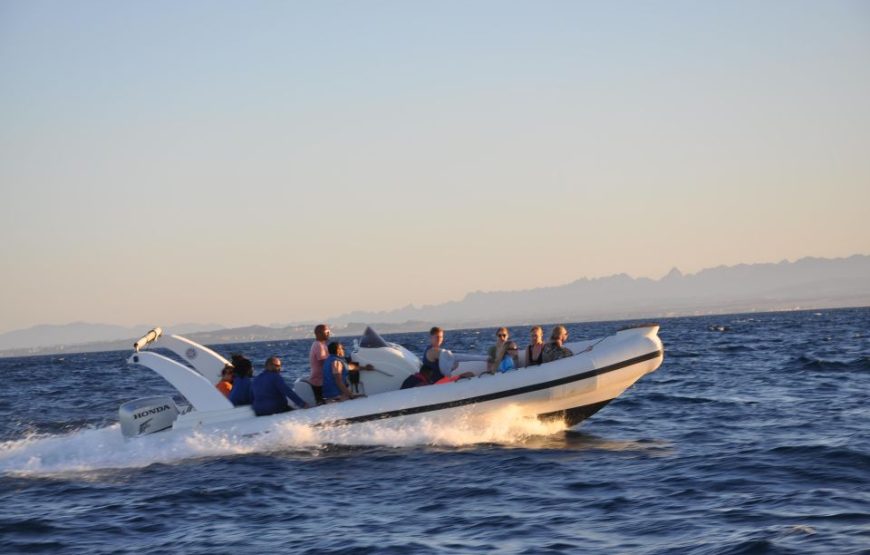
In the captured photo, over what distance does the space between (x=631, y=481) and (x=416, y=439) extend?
347cm

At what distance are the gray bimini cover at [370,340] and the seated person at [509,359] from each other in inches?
66.1

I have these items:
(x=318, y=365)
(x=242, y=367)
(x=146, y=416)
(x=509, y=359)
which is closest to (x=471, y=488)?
(x=509, y=359)

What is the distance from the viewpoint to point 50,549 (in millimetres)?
8688

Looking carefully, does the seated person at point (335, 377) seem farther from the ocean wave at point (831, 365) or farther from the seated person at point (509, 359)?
the ocean wave at point (831, 365)

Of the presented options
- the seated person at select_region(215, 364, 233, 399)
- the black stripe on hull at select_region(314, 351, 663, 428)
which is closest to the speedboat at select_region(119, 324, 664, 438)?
the black stripe on hull at select_region(314, 351, 663, 428)

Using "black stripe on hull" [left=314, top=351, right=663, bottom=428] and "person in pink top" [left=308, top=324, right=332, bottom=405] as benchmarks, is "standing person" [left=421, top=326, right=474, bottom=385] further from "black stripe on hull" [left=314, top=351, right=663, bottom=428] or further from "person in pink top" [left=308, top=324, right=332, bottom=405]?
"person in pink top" [left=308, top=324, right=332, bottom=405]

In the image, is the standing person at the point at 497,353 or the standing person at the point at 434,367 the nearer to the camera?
the standing person at the point at 497,353

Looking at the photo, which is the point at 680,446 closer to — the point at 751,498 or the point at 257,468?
the point at 751,498

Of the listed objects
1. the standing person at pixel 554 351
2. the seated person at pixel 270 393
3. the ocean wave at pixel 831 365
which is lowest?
the ocean wave at pixel 831 365

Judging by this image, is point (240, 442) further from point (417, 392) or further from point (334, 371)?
point (417, 392)

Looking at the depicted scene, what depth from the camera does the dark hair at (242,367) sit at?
1365 centimetres

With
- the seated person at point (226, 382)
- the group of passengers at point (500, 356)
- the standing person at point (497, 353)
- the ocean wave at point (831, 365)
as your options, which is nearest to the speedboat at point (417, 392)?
the group of passengers at point (500, 356)

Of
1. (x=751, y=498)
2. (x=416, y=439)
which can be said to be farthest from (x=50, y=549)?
(x=751, y=498)

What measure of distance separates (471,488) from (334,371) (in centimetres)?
341
